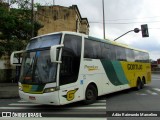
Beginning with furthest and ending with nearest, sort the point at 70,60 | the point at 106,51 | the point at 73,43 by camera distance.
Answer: the point at 106,51, the point at 73,43, the point at 70,60

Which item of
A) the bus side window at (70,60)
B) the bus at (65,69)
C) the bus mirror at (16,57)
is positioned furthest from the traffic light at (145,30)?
the bus side window at (70,60)

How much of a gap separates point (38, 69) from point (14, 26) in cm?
1163

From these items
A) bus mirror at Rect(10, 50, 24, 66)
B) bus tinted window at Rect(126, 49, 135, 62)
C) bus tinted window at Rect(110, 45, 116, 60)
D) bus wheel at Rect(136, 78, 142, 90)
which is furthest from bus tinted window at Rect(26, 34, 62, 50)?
bus wheel at Rect(136, 78, 142, 90)

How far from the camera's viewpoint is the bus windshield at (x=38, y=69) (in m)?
11.0

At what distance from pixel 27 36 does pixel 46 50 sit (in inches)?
496

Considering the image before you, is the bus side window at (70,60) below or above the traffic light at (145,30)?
below

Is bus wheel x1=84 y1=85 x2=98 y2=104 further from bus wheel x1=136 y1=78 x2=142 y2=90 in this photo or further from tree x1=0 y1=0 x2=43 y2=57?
tree x1=0 y1=0 x2=43 y2=57

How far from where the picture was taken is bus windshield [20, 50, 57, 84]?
10992mm

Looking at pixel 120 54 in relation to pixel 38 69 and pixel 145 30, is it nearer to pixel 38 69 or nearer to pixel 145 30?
pixel 38 69

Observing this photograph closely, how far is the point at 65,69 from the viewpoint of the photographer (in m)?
11.4

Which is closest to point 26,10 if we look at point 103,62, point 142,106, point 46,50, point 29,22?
point 29,22

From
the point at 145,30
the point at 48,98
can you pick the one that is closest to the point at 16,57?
the point at 48,98

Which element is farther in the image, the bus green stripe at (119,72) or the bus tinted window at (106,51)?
the bus green stripe at (119,72)

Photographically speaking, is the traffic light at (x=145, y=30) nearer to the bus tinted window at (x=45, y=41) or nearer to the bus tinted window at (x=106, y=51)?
the bus tinted window at (x=106, y=51)
